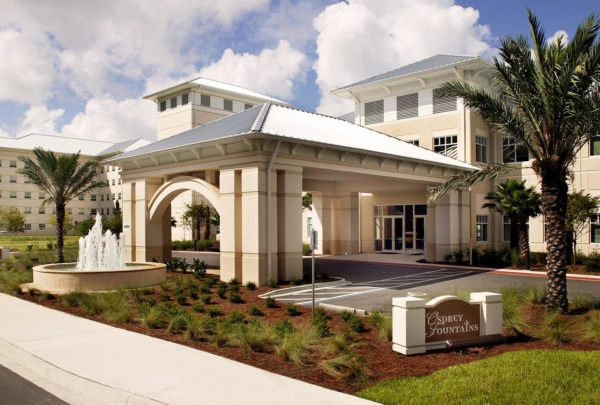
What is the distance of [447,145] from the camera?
31.8 meters

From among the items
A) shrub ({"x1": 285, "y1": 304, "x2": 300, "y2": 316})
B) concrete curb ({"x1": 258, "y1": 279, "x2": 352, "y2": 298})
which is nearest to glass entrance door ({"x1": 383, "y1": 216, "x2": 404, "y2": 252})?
concrete curb ({"x1": 258, "y1": 279, "x2": 352, "y2": 298})

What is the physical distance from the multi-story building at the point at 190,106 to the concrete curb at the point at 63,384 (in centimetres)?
4210

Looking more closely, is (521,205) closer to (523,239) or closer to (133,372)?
(523,239)

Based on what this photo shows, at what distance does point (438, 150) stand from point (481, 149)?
2715mm

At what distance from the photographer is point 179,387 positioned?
7.39 meters

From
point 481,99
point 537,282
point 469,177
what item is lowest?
point 537,282

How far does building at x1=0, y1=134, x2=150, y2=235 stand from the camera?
260 feet

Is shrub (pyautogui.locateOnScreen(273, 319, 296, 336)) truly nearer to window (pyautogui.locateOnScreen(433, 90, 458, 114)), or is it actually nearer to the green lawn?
the green lawn

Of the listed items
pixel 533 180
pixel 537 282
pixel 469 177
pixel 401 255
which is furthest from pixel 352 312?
pixel 533 180

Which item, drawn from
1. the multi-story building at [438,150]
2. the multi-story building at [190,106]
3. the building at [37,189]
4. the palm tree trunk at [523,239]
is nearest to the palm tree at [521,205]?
the palm tree trunk at [523,239]

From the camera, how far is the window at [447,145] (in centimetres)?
3134

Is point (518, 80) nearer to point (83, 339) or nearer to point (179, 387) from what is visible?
point (179, 387)

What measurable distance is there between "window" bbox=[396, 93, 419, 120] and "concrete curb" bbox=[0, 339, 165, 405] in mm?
28392

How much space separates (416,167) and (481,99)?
34.9 ft
